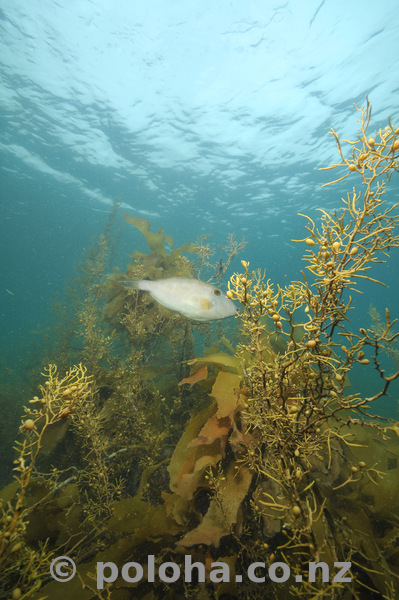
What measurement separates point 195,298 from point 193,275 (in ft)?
4.55

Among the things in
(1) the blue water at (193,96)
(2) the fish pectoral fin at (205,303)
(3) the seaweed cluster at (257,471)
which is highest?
(1) the blue water at (193,96)

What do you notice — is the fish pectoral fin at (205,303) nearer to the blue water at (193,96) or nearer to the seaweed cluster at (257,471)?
the seaweed cluster at (257,471)

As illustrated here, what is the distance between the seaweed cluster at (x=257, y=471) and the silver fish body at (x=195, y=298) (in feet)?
1.97

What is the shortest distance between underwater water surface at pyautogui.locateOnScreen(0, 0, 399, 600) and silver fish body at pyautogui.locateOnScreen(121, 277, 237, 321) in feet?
1.83

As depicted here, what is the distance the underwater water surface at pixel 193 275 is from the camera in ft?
4.51

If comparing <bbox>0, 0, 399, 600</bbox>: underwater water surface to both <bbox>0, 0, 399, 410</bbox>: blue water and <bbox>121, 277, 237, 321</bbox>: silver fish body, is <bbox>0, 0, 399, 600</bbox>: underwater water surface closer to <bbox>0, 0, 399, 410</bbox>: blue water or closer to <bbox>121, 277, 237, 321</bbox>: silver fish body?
<bbox>0, 0, 399, 410</bbox>: blue water

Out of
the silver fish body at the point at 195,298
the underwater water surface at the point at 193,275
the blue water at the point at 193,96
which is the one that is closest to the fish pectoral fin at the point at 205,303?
the silver fish body at the point at 195,298

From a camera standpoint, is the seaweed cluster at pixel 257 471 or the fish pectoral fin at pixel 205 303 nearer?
the seaweed cluster at pixel 257 471

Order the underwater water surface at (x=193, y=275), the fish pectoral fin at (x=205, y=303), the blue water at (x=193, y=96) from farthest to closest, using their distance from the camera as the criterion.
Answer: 1. the blue water at (x=193, y=96)
2. the fish pectoral fin at (x=205, y=303)
3. the underwater water surface at (x=193, y=275)

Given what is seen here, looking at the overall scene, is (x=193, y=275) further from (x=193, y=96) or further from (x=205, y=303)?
(x=193, y=96)

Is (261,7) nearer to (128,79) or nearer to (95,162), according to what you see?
(128,79)

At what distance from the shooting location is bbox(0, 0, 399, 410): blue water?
1097 cm

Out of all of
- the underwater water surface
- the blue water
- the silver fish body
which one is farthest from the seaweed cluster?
the blue water

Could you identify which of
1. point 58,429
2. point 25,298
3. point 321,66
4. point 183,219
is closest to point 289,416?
point 58,429
